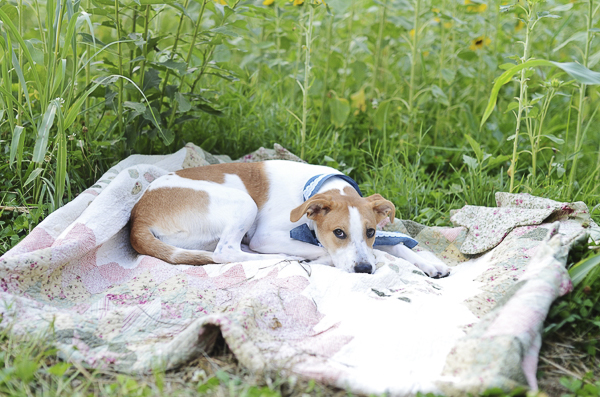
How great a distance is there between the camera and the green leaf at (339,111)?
5.10 metres

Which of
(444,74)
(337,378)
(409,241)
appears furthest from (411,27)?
(337,378)

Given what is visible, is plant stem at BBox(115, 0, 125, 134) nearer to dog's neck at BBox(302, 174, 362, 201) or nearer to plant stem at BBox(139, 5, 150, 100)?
plant stem at BBox(139, 5, 150, 100)

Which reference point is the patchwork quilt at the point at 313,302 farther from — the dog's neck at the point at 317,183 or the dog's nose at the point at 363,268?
the dog's neck at the point at 317,183

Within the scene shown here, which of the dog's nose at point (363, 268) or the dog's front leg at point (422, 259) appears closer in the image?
the dog's nose at point (363, 268)

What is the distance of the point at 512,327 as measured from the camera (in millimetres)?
2141

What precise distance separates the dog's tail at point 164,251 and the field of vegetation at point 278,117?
1.93 feet

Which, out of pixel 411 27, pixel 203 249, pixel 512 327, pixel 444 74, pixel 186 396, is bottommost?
pixel 203 249

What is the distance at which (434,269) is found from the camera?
3430 millimetres

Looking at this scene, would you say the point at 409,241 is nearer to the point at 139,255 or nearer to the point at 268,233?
the point at 268,233

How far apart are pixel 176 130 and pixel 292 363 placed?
119 inches

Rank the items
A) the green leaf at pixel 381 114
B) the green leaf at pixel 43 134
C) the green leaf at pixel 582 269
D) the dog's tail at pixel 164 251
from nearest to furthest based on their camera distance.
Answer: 1. the green leaf at pixel 582 269
2. the green leaf at pixel 43 134
3. the dog's tail at pixel 164 251
4. the green leaf at pixel 381 114

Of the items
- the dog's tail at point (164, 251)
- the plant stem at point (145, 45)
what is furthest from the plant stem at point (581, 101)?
the plant stem at point (145, 45)

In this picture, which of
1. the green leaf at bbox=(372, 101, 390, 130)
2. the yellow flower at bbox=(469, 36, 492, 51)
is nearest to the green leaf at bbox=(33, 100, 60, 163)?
the green leaf at bbox=(372, 101, 390, 130)

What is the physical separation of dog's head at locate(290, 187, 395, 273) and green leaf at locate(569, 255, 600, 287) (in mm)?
1143
